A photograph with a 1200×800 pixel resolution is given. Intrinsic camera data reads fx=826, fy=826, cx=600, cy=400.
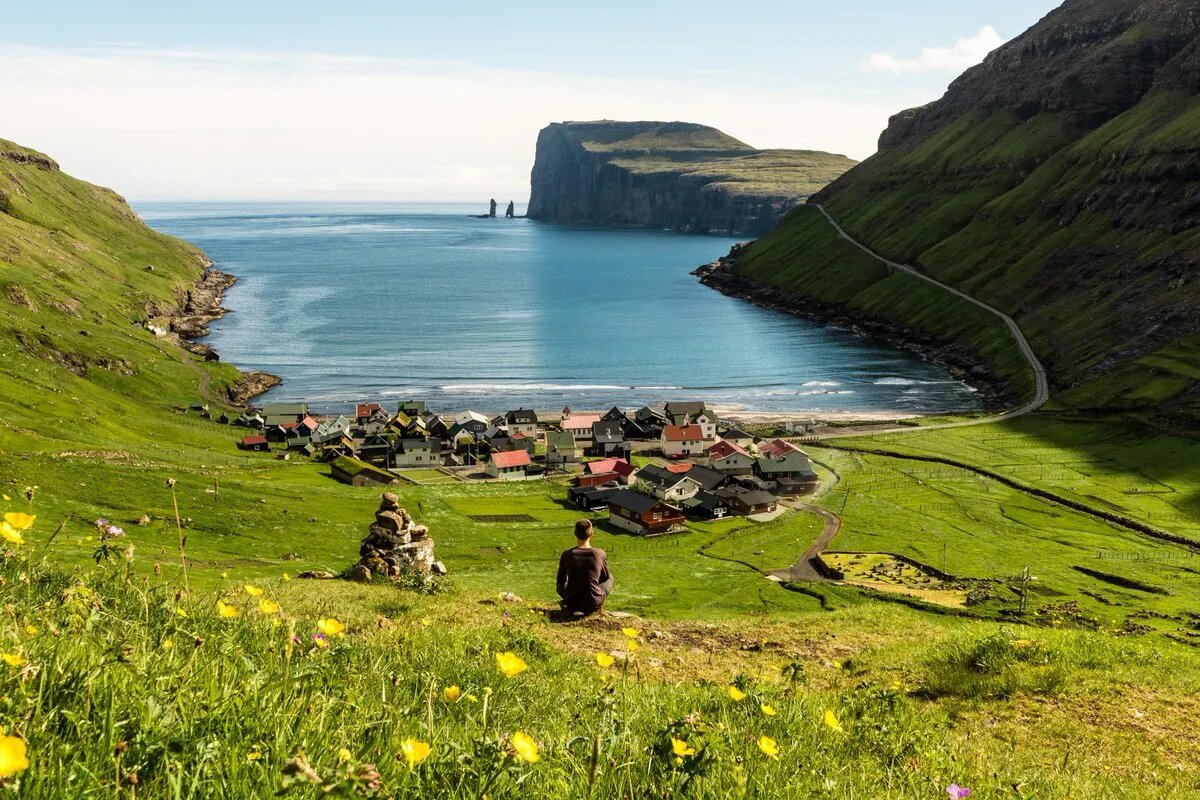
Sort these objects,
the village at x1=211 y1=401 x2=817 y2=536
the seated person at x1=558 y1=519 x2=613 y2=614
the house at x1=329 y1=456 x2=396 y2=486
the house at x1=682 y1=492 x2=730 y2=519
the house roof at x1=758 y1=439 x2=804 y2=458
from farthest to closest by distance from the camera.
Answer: the house roof at x1=758 y1=439 x2=804 y2=458 → the house at x1=329 y1=456 x2=396 y2=486 → the village at x1=211 y1=401 x2=817 y2=536 → the house at x1=682 y1=492 x2=730 y2=519 → the seated person at x1=558 y1=519 x2=613 y2=614

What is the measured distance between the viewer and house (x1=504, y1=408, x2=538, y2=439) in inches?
4694

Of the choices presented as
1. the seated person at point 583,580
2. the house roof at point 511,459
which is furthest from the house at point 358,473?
the seated person at point 583,580

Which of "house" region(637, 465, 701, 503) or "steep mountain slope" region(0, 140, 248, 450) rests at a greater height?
"steep mountain slope" region(0, 140, 248, 450)

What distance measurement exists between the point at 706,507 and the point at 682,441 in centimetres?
2827

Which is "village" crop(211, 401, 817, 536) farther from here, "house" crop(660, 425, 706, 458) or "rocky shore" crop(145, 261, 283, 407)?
"rocky shore" crop(145, 261, 283, 407)

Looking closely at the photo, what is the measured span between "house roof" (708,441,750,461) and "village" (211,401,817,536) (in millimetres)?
177

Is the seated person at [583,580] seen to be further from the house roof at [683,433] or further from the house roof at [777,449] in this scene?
the house roof at [683,433]

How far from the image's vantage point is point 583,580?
19.0 metres

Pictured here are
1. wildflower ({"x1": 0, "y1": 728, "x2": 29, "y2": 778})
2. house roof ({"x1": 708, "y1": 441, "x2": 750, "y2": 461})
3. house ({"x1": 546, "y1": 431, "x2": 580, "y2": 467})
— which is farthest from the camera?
house ({"x1": 546, "y1": 431, "x2": 580, "y2": 467})

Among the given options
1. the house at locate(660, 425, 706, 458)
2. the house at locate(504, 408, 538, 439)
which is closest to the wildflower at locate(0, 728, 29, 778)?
the house at locate(660, 425, 706, 458)

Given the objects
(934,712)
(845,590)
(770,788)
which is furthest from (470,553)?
(770,788)

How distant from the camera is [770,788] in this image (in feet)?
18.6

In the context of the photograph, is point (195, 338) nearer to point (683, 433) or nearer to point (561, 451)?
point (561, 451)

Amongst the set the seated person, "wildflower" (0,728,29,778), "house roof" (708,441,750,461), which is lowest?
"house roof" (708,441,750,461)
